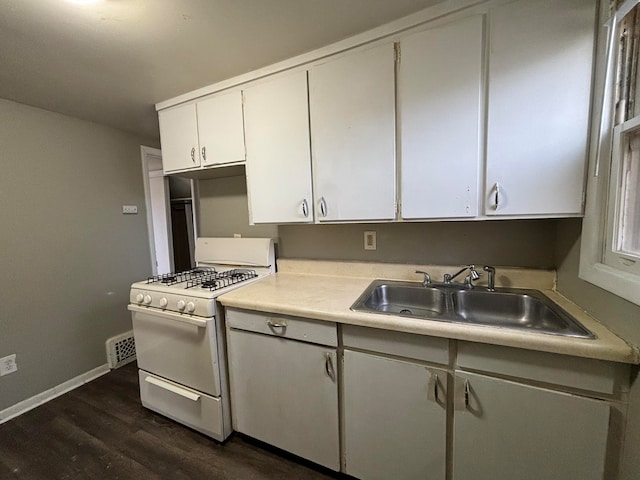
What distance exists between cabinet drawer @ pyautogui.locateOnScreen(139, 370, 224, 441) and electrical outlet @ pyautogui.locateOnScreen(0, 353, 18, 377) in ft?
3.04

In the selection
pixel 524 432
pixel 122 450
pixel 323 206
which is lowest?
pixel 122 450

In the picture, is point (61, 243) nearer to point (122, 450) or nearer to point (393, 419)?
point (122, 450)

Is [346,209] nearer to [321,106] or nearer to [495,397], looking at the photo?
[321,106]

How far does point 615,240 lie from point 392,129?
96 cm

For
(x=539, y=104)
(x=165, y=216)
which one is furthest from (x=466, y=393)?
(x=165, y=216)

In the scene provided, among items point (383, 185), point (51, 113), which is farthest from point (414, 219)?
point (51, 113)

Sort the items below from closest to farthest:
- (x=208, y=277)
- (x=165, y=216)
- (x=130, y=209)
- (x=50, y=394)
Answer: (x=208, y=277), (x=50, y=394), (x=130, y=209), (x=165, y=216)

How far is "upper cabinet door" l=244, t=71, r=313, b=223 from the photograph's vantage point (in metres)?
1.53

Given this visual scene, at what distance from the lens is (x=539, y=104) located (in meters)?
1.07

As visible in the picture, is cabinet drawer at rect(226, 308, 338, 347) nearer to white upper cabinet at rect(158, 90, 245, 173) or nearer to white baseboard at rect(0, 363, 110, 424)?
white upper cabinet at rect(158, 90, 245, 173)

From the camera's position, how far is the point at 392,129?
1.33 meters

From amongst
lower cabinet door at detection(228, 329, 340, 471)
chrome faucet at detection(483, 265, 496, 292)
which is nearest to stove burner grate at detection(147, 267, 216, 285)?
lower cabinet door at detection(228, 329, 340, 471)

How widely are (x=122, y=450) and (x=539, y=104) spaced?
2.77 m

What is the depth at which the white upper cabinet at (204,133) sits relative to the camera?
1.73 m
